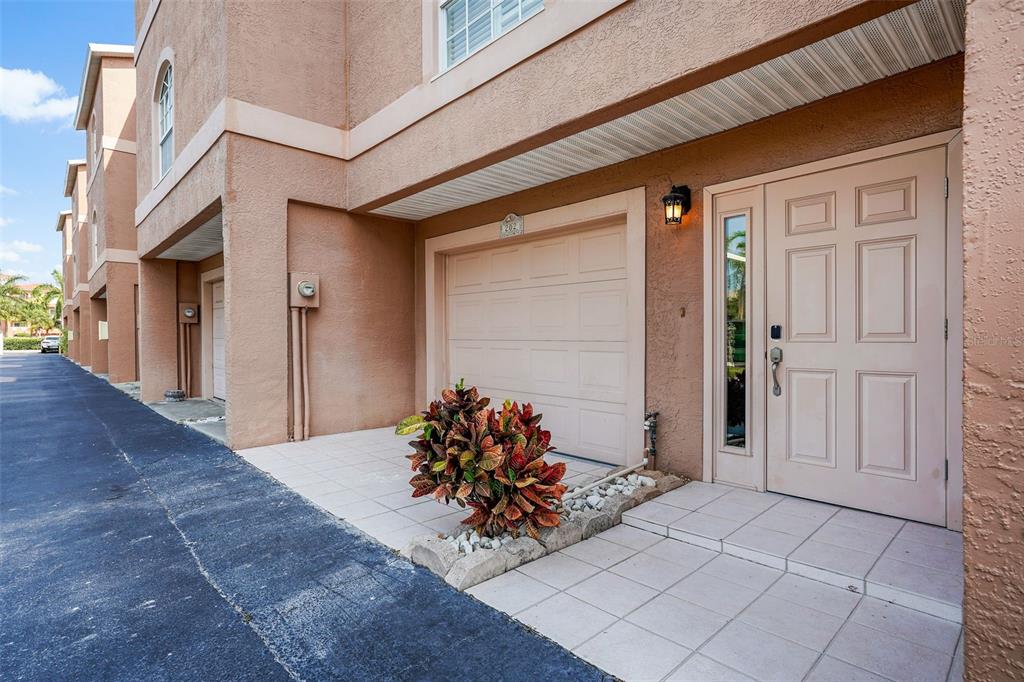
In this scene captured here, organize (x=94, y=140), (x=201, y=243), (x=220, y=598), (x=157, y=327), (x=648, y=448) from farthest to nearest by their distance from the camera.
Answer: (x=94, y=140), (x=157, y=327), (x=201, y=243), (x=648, y=448), (x=220, y=598)

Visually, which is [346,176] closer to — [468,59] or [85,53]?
[468,59]

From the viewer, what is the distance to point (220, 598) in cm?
261

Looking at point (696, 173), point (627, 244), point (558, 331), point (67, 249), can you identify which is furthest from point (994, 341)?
point (67, 249)

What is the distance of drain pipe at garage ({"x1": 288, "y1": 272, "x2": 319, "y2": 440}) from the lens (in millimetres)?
6055

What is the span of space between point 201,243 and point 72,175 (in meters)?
18.1

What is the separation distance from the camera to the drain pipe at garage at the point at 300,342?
6.05 metres

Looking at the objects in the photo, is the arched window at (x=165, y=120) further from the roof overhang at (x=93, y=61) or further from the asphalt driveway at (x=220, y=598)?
the roof overhang at (x=93, y=61)

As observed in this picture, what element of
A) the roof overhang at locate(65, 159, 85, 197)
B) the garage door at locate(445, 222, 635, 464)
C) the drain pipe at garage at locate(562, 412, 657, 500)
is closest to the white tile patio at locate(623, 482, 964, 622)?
the drain pipe at garage at locate(562, 412, 657, 500)

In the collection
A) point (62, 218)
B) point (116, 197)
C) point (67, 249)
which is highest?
point (62, 218)

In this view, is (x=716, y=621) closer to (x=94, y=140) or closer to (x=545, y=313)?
(x=545, y=313)

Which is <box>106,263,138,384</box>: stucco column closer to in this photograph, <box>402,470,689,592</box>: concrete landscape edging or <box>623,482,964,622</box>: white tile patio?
<box>402,470,689,592</box>: concrete landscape edging

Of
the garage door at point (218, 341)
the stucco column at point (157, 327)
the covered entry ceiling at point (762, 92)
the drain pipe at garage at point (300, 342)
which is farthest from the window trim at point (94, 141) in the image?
the covered entry ceiling at point (762, 92)

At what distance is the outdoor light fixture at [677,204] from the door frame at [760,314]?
0.49ft

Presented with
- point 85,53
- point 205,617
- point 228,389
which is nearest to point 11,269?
point 85,53
